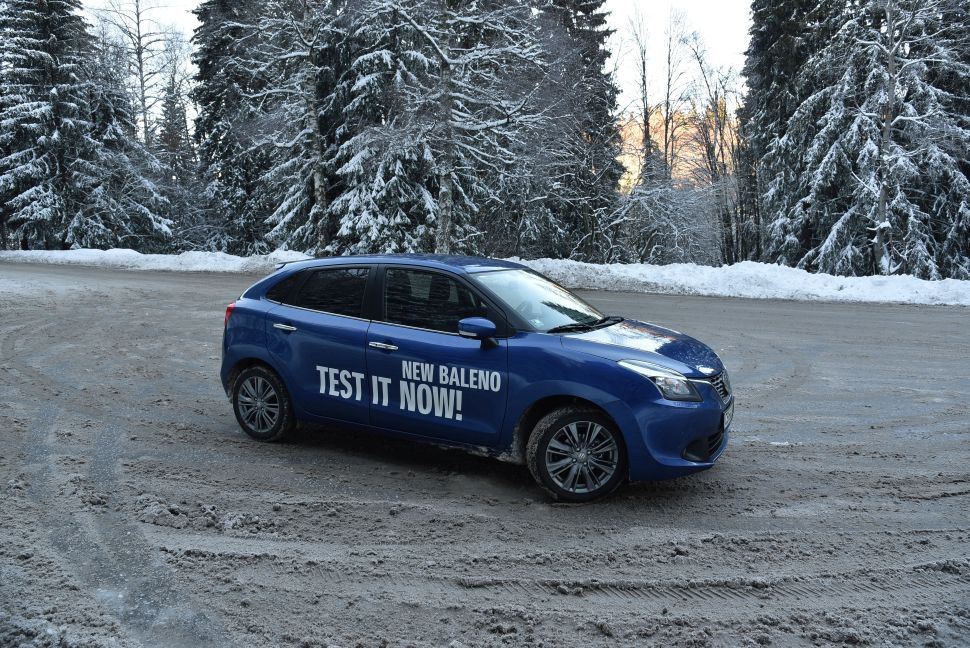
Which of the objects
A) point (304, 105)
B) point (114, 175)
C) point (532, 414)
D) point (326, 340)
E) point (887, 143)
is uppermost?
point (304, 105)

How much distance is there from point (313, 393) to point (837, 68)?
88.0 feet

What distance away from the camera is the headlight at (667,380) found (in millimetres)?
4855

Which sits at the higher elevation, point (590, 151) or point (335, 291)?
point (590, 151)

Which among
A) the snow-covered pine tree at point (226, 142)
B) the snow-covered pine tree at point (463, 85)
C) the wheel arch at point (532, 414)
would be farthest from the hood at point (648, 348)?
the snow-covered pine tree at point (226, 142)

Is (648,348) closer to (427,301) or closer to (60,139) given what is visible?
(427,301)

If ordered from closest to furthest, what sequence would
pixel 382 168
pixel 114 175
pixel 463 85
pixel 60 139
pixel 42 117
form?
1. pixel 463 85
2. pixel 382 168
3. pixel 42 117
4. pixel 60 139
5. pixel 114 175

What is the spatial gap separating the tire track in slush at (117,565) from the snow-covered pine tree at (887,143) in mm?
24839

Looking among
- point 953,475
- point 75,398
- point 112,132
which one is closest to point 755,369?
point 953,475

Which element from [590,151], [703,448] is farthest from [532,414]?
[590,151]

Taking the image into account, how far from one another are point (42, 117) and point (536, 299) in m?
34.5

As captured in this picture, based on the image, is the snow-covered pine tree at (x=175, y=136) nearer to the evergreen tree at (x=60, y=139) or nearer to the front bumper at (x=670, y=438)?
the evergreen tree at (x=60, y=139)

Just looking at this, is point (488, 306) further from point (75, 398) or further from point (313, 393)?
point (75, 398)

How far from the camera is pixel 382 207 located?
79.4 ft

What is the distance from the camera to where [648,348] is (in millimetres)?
5211
